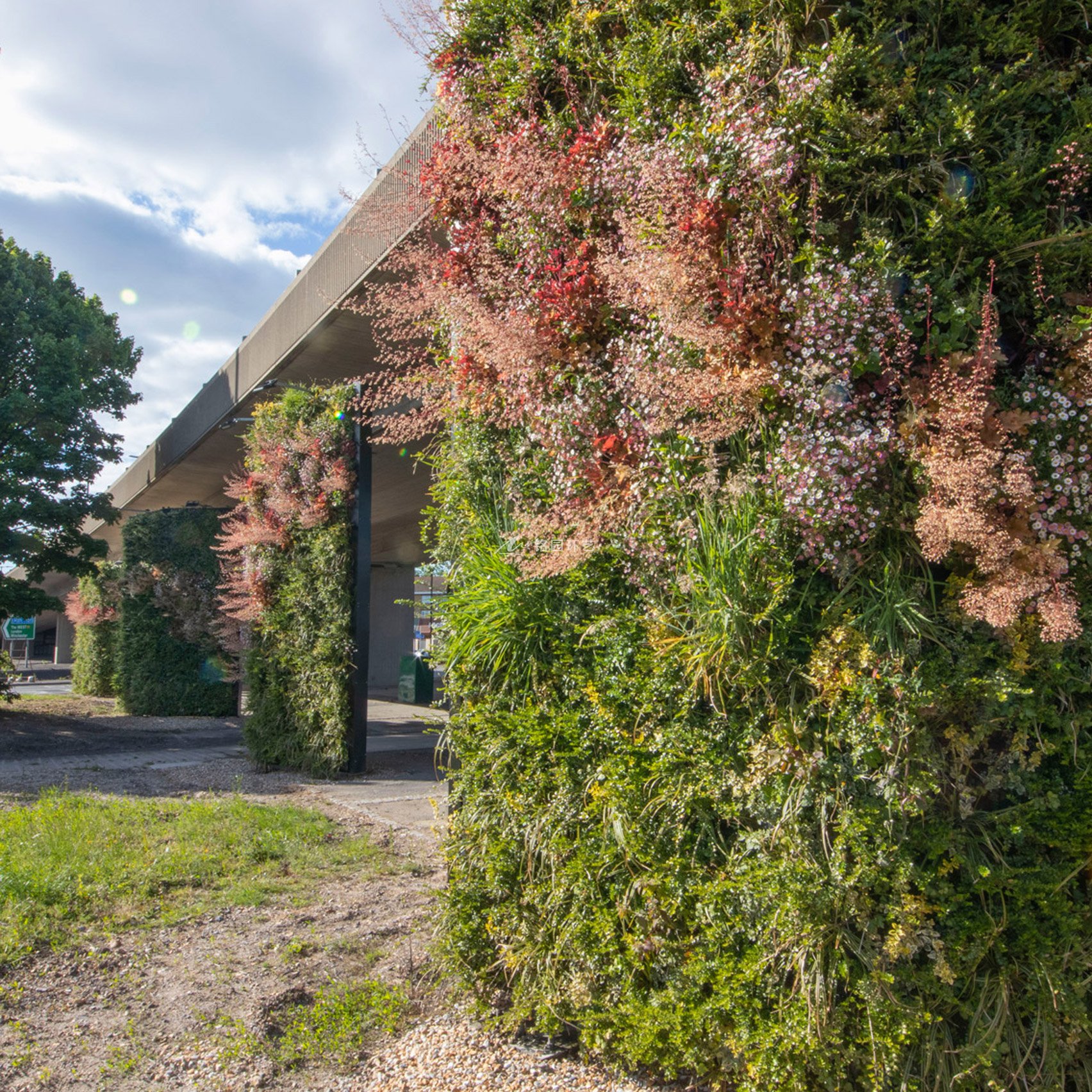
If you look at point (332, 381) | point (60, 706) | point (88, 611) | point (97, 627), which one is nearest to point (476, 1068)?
point (332, 381)

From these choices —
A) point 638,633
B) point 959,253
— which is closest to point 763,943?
point 638,633

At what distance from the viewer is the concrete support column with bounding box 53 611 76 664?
39156mm

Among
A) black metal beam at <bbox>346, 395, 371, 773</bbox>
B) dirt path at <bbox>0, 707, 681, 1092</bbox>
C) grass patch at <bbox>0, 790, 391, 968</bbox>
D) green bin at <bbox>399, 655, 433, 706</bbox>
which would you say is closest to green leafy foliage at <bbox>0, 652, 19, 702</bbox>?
green bin at <bbox>399, 655, 433, 706</bbox>

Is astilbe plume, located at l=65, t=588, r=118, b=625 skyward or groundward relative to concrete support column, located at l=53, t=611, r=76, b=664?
skyward

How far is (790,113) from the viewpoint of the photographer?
249 cm

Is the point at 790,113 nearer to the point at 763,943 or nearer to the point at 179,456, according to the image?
the point at 763,943

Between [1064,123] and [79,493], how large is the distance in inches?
564

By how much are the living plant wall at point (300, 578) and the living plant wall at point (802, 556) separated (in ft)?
17.7

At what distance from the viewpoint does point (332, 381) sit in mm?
9992

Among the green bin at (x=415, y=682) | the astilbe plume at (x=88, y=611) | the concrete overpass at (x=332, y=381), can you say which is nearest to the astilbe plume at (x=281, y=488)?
the concrete overpass at (x=332, y=381)

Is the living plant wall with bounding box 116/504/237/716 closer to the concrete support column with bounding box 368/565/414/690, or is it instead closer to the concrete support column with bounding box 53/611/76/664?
the concrete support column with bounding box 368/565/414/690

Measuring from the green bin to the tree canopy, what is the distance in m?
6.82

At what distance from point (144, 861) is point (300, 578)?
3.82 metres

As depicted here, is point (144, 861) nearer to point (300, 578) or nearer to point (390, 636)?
point (300, 578)
